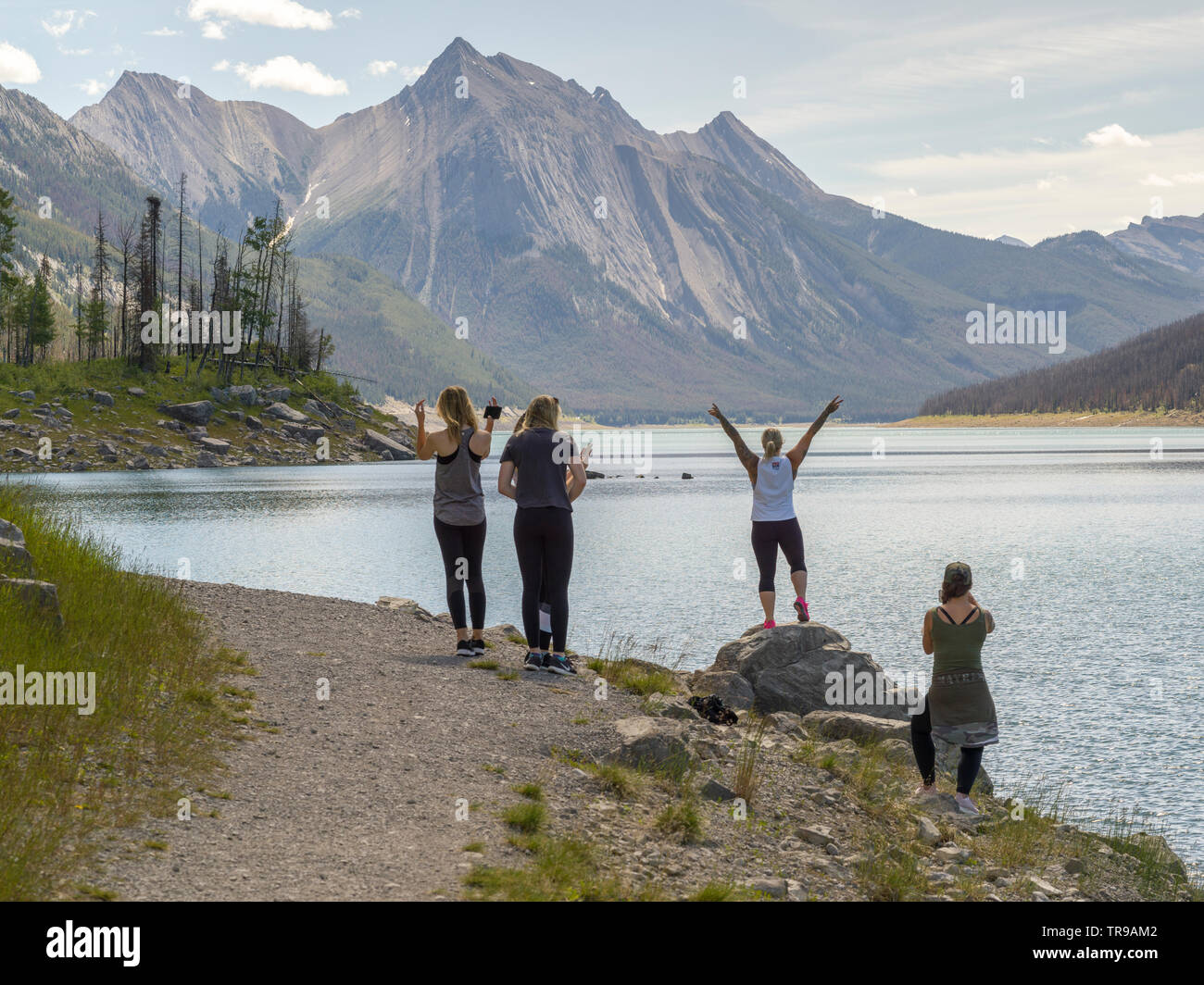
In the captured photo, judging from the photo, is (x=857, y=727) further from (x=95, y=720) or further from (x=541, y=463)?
(x=95, y=720)

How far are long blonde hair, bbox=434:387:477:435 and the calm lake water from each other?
32.4 feet

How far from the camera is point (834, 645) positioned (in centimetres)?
1834

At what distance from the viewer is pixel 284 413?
4872 inches

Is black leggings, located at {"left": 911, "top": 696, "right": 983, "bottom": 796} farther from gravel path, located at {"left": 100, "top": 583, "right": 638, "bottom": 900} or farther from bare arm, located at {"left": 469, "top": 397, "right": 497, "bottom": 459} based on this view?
bare arm, located at {"left": 469, "top": 397, "right": 497, "bottom": 459}

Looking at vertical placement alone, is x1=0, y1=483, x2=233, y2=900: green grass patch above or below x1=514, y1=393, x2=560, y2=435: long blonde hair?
below

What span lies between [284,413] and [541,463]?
115981mm

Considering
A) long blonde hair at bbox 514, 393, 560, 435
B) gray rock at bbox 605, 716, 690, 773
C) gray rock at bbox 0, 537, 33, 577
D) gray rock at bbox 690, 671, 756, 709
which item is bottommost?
gray rock at bbox 690, 671, 756, 709

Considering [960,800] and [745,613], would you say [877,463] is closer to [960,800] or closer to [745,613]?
[745,613]

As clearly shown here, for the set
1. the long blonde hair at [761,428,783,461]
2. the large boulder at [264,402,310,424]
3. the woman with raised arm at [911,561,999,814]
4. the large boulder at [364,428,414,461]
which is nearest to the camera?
the woman with raised arm at [911,561,999,814]

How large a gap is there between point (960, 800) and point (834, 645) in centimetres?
555

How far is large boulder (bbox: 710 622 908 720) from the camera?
1767cm

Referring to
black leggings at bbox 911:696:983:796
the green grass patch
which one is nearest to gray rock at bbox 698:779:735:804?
black leggings at bbox 911:696:983:796

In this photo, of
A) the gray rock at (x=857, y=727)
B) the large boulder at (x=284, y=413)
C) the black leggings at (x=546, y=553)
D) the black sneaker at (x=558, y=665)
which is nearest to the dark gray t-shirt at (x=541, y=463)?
the black leggings at (x=546, y=553)

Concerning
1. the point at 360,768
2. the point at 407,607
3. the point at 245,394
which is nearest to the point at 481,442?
the point at 360,768
